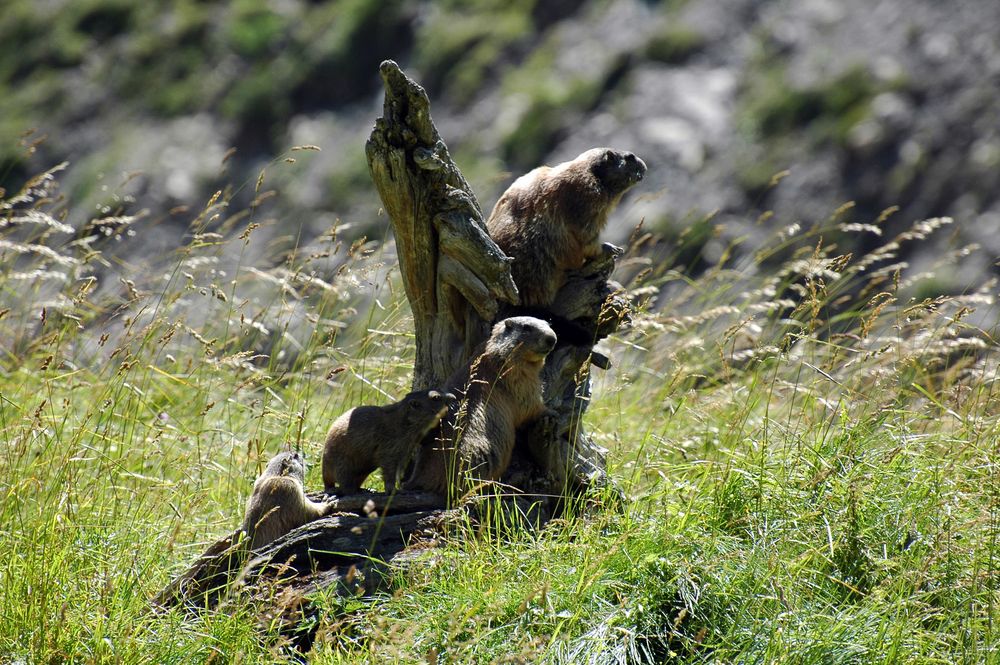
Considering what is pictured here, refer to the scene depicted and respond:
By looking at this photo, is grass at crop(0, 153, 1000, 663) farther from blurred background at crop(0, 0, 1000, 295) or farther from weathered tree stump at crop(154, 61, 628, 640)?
blurred background at crop(0, 0, 1000, 295)

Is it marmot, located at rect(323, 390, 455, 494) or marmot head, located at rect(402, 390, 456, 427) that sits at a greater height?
marmot head, located at rect(402, 390, 456, 427)

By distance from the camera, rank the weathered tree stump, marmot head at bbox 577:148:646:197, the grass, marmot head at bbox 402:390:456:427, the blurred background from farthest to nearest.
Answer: the blurred background, marmot head at bbox 577:148:646:197, marmot head at bbox 402:390:456:427, the weathered tree stump, the grass

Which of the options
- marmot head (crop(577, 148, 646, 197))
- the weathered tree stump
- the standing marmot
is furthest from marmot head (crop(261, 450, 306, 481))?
marmot head (crop(577, 148, 646, 197))

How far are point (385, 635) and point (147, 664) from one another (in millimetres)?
866

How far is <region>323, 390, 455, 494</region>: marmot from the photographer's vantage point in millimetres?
4547

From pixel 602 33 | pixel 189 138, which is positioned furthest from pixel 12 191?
pixel 602 33

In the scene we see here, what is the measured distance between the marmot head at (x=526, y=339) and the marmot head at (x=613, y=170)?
3.42 ft

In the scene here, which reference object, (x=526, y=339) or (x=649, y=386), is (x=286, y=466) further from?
(x=649, y=386)

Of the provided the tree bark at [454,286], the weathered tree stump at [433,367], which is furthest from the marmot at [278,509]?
the tree bark at [454,286]

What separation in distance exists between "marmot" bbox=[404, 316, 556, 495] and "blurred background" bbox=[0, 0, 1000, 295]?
23.0 feet

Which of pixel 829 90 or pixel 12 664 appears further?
pixel 829 90

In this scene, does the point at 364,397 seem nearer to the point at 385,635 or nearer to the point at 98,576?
the point at 98,576

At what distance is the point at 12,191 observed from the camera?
1595cm

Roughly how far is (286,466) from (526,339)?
3.90 feet
